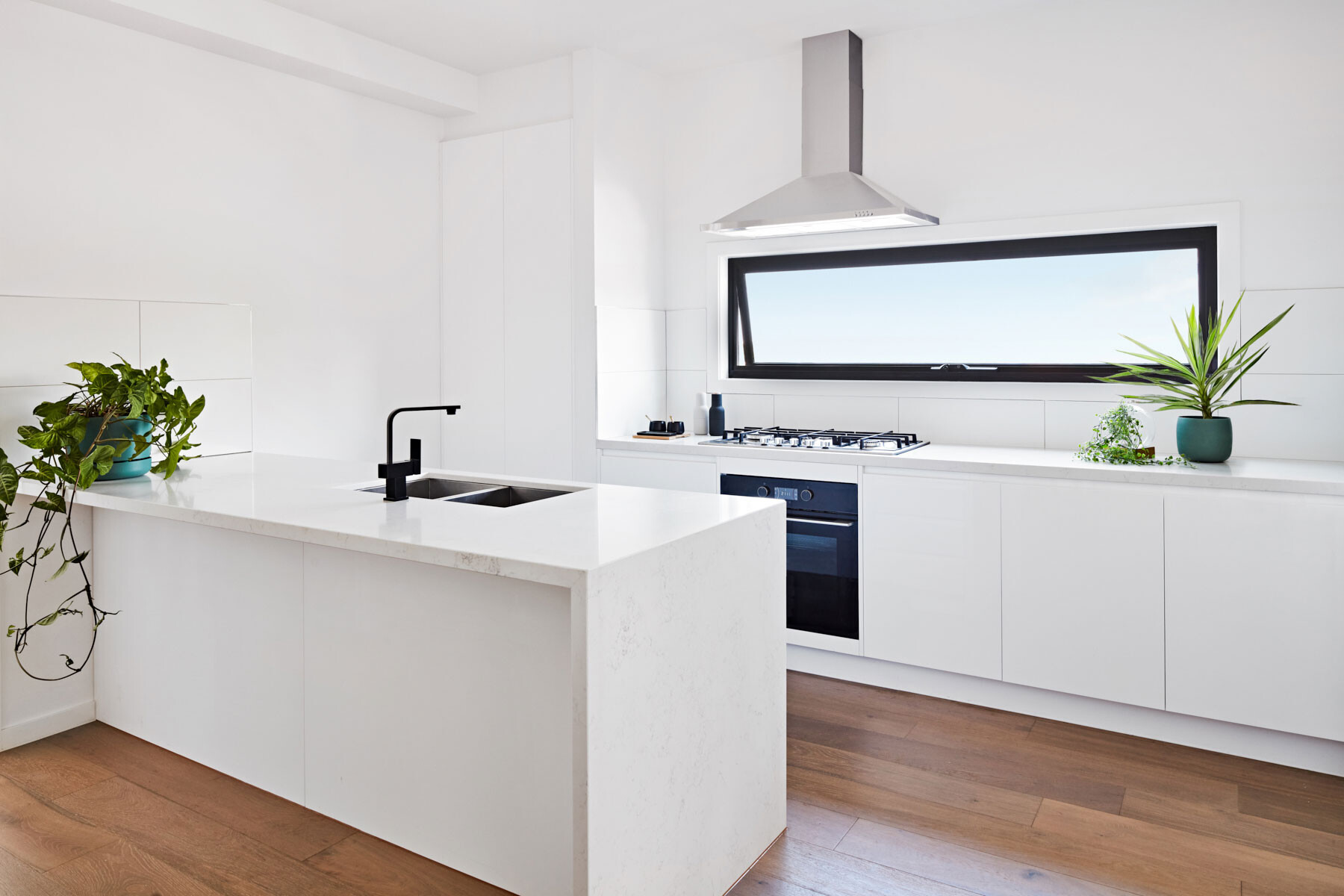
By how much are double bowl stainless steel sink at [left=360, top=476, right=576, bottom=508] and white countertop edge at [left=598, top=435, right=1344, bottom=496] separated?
1.24 meters

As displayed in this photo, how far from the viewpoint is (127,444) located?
2744 millimetres

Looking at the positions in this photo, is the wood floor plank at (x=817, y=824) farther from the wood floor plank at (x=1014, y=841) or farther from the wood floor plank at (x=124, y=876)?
the wood floor plank at (x=124, y=876)

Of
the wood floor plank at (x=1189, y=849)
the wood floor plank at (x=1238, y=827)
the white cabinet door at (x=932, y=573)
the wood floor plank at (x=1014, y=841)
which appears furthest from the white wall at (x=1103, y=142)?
the wood floor plank at (x=1014, y=841)

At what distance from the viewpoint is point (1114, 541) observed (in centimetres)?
298

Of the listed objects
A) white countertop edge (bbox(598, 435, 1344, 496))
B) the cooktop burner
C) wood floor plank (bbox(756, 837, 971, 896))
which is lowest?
wood floor plank (bbox(756, 837, 971, 896))

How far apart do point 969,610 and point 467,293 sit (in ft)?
8.98

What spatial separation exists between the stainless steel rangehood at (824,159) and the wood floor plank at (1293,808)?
7.29 ft

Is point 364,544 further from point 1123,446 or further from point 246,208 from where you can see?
point 1123,446

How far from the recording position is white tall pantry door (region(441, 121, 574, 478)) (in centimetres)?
425

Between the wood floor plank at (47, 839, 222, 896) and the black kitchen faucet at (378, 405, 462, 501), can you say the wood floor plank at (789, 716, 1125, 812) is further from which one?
the wood floor plank at (47, 839, 222, 896)

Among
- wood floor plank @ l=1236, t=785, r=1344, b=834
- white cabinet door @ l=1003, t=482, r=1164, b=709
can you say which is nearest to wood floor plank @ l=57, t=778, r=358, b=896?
white cabinet door @ l=1003, t=482, r=1164, b=709

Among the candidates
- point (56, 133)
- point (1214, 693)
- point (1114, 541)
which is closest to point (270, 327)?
point (56, 133)

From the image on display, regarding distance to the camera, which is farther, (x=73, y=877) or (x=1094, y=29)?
(x=1094, y=29)

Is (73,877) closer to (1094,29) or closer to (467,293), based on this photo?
(467,293)
